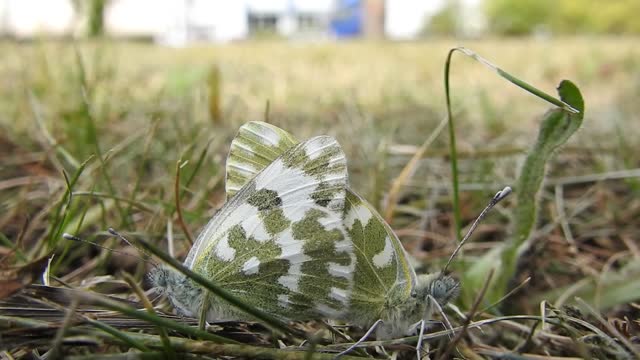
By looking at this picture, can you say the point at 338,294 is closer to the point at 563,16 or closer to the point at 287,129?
the point at 287,129

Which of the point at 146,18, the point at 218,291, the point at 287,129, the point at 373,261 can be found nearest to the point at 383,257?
the point at 373,261

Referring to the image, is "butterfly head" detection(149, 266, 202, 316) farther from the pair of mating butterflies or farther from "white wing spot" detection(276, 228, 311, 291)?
"white wing spot" detection(276, 228, 311, 291)

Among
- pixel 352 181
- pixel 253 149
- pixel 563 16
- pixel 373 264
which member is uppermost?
pixel 563 16

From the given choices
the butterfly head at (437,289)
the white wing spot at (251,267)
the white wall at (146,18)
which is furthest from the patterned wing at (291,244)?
the white wall at (146,18)

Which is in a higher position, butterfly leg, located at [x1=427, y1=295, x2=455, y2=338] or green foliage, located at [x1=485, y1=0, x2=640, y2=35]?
green foliage, located at [x1=485, y1=0, x2=640, y2=35]

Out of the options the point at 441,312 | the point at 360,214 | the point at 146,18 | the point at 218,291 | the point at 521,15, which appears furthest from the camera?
the point at 521,15

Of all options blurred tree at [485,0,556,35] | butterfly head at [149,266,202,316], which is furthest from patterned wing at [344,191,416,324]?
blurred tree at [485,0,556,35]
